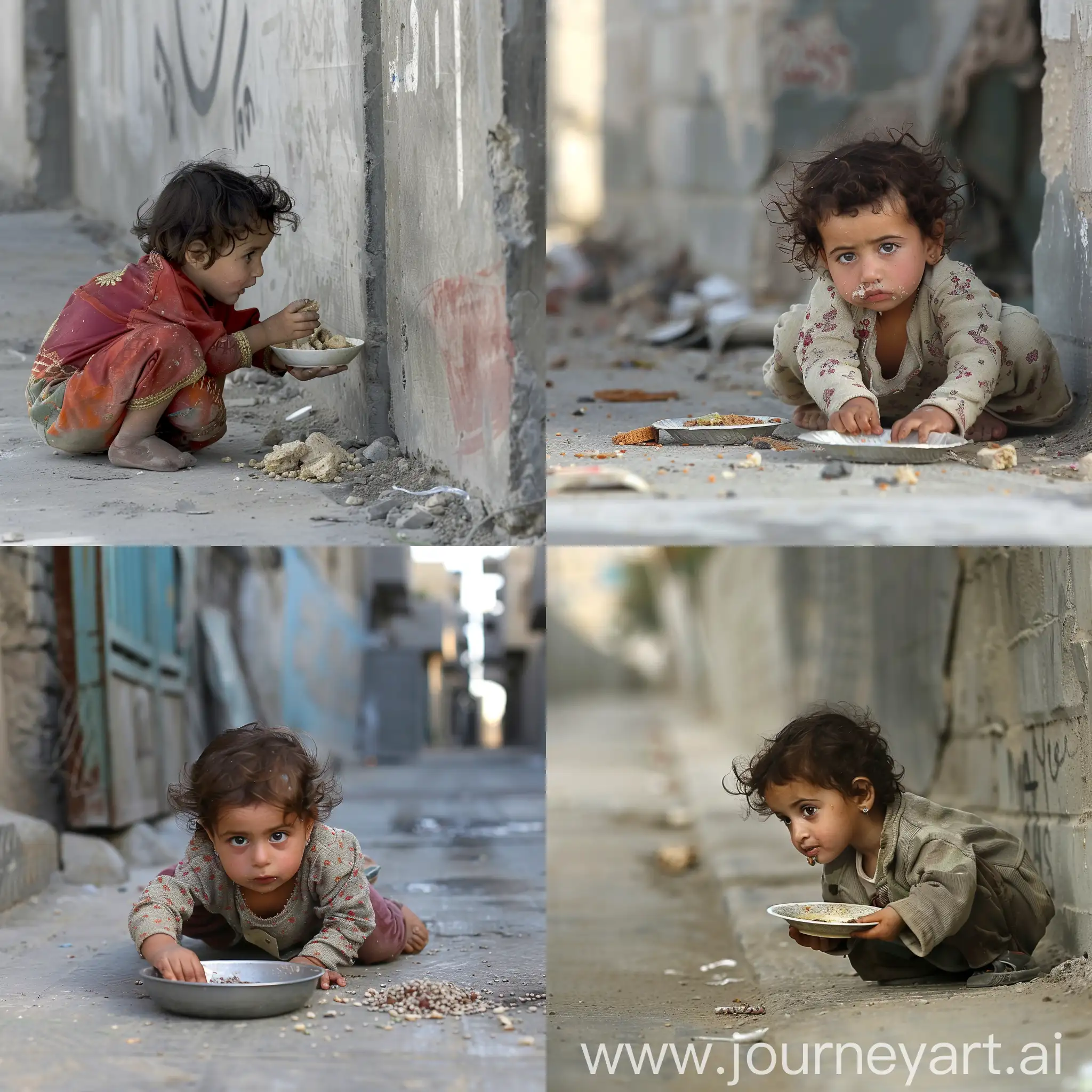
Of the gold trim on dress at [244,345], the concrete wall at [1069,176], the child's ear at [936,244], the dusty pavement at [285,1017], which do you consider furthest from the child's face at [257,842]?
the concrete wall at [1069,176]

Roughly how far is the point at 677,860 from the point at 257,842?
280cm

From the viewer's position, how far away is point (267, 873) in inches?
115

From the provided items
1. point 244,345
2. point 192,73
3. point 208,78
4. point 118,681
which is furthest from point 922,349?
point 192,73

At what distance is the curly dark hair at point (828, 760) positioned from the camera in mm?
2979

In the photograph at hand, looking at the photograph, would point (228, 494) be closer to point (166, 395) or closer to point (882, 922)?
point (166, 395)

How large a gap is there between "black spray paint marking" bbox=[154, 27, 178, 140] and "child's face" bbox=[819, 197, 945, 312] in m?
3.71

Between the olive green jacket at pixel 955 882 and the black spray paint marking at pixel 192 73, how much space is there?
394 centimetres

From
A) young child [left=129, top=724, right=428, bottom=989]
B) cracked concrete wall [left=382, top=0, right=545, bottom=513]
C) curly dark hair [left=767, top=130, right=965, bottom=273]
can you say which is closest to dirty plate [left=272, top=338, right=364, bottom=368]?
cracked concrete wall [left=382, top=0, right=545, bottom=513]

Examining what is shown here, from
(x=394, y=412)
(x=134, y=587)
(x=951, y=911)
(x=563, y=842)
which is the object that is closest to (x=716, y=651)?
(x=563, y=842)

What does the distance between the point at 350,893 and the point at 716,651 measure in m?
9.28

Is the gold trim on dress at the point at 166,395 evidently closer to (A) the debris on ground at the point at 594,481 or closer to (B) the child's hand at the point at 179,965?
(A) the debris on ground at the point at 594,481

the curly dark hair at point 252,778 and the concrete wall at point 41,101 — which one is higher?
the concrete wall at point 41,101

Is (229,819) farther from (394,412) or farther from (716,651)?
(716,651)

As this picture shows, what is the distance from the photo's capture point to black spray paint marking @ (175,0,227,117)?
5.20m
